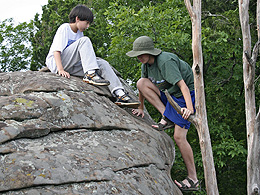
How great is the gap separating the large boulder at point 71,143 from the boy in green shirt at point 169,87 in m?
0.34

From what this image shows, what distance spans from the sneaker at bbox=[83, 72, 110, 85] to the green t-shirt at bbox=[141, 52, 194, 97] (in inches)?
25.3

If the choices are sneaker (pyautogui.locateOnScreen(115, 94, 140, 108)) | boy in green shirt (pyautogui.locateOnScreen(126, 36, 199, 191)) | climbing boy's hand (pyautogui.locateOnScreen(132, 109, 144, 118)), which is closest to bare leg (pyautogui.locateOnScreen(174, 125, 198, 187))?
boy in green shirt (pyautogui.locateOnScreen(126, 36, 199, 191))

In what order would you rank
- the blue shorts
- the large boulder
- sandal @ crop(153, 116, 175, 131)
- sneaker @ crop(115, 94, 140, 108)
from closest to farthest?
the large boulder
sneaker @ crop(115, 94, 140, 108)
the blue shorts
sandal @ crop(153, 116, 175, 131)

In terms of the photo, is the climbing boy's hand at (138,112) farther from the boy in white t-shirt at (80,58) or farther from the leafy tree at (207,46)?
the leafy tree at (207,46)

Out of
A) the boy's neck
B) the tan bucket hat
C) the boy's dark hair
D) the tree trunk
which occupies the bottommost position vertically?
the tree trunk

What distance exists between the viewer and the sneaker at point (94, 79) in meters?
4.24

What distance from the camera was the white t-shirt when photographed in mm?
4395

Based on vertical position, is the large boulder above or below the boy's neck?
below

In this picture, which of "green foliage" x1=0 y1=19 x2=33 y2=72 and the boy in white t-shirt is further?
"green foliage" x1=0 y1=19 x2=33 y2=72

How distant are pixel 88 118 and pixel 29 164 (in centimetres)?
99

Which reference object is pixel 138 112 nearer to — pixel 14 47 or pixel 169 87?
pixel 169 87

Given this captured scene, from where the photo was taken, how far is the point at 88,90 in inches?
163

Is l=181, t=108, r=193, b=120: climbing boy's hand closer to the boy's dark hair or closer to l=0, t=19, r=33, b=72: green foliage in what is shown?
the boy's dark hair

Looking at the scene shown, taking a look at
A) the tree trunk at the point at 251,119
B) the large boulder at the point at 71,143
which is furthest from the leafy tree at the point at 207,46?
the large boulder at the point at 71,143
